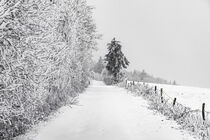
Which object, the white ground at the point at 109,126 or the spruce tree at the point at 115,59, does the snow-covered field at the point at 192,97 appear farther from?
the spruce tree at the point at 115,59

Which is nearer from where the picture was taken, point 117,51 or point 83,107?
point 83,107

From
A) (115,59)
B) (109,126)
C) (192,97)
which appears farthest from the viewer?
(115,59)

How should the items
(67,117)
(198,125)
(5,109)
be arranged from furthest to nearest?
(67,117) < (198,125) < (5,109)

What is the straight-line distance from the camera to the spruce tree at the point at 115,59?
202ft

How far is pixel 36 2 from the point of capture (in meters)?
9.38

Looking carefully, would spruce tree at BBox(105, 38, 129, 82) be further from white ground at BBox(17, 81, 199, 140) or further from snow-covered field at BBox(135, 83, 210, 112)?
white ground at BBox(17, 81, 199, 140)

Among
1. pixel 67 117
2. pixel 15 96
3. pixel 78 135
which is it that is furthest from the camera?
pixel 67 117

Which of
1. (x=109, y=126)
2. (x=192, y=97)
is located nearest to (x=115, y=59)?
(x=192, y=97)

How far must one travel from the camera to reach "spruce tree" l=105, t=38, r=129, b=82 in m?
61.6

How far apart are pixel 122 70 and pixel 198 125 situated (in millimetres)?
49654

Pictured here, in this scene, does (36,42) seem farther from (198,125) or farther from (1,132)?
(198,125)

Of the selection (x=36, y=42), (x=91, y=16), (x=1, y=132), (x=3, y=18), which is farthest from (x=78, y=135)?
(x=91, y=16)

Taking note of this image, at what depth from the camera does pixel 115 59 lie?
61438 mm

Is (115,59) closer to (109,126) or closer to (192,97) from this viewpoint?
(192,97)
